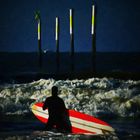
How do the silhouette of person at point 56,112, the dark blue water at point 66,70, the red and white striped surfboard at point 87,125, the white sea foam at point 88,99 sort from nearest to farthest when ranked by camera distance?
the silhouette of person at point 56,112 < the red and white striped surfboard at point 87,125 < the white sea foam at point 88,99 < the dark blue water at point 66,70

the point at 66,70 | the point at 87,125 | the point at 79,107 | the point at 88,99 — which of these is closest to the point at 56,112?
the point at 87,125

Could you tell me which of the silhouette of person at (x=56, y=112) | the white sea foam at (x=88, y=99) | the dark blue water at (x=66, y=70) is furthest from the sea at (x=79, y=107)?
the dark blue water at (x=66, y=70)

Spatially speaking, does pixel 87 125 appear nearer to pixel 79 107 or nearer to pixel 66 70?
pixel 79 107

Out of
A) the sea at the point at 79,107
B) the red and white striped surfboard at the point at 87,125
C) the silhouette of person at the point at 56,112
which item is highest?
the silhouette of person at the point at 56,112

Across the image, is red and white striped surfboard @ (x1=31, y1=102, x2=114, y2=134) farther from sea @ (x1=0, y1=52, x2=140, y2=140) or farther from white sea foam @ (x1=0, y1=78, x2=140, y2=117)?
white sea foam @ (x1=0, y1=78, x2=140, y2=117)

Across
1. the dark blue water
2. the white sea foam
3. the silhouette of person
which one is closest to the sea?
the white sea foam

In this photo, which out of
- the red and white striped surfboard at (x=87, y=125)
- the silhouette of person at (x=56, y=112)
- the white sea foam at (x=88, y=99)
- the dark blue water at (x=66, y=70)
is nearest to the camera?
the silhouette of person at (x=56, y=112)

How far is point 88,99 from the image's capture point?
26.3m

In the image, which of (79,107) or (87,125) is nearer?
(87,125)

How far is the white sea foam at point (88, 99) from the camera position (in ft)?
77.3

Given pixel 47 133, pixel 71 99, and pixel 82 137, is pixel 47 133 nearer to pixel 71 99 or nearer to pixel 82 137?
pixel 82 137

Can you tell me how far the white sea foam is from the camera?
23.6 metres

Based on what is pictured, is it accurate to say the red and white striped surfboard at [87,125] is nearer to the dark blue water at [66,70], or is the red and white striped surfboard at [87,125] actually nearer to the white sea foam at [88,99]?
the white sea foam at [88,99]

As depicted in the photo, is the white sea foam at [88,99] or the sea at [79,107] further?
the white sea foam at [88,99]
